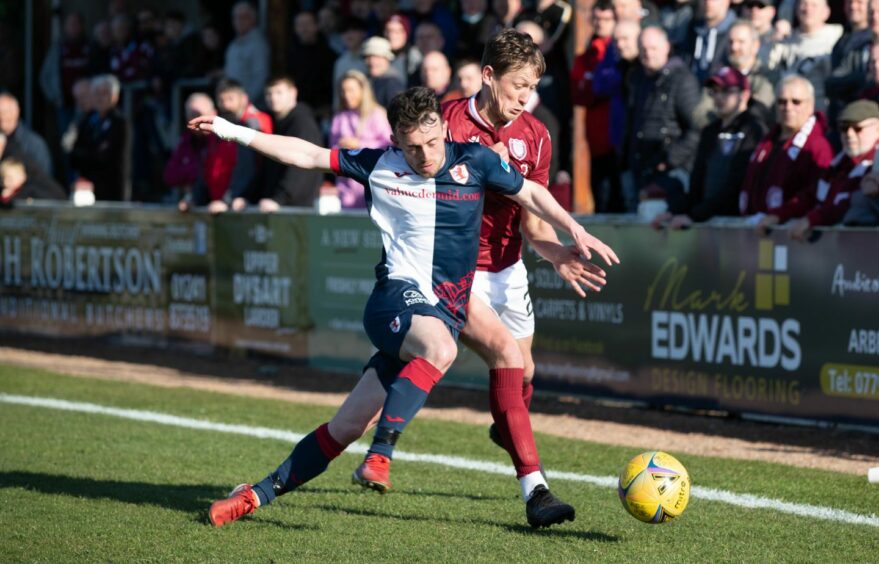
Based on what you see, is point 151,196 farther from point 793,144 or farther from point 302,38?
point 793,144

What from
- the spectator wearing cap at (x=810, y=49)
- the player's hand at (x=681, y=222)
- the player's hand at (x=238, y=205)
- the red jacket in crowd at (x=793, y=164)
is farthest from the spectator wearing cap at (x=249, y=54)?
the red jacket in crowd at (x=793, y=164)

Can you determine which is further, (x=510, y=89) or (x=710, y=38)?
(x=710, y=38)

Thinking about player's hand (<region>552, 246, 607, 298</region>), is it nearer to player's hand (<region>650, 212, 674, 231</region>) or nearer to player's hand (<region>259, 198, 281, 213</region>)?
player's hand (<region>650, 212, 674, 231</region>)

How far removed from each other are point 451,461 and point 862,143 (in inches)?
141

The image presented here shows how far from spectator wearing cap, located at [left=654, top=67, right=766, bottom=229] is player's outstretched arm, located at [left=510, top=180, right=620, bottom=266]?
154 inches

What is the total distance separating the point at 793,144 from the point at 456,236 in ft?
13.8

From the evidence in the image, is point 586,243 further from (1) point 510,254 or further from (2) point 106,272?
(2) point 106,272

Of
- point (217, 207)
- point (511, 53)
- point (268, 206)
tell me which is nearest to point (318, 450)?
point (511, 53)

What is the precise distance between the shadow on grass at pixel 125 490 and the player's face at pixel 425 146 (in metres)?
2.16

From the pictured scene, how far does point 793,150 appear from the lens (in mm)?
10180

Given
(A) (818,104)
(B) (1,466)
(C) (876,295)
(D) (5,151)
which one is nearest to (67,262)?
(D) (5,151)

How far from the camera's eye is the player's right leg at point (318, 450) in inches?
266

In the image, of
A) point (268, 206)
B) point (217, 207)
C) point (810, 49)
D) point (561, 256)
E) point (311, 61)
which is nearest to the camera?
point (561, 256)

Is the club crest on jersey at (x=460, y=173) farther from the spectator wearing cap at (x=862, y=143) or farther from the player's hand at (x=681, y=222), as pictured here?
the player's hand at (x=681, y=222)
